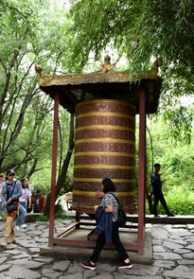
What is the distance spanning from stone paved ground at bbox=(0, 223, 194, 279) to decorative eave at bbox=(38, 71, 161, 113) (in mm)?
3100

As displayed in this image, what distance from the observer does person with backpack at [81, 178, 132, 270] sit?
6633 millimetres

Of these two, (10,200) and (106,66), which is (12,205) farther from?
(106,66)

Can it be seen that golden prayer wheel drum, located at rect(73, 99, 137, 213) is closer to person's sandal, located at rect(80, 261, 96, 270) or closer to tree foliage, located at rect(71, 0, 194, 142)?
person's sandal, located at rect(80, 261, 96, 270)

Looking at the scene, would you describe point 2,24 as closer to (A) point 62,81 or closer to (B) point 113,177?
(A) point 62,81

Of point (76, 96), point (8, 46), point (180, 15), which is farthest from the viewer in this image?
point (8, 46)

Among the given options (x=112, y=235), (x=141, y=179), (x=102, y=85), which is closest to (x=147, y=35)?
(x=102, y=85)

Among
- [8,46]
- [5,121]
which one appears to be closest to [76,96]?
[8,46]

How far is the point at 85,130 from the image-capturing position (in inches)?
304

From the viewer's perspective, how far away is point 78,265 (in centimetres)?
688

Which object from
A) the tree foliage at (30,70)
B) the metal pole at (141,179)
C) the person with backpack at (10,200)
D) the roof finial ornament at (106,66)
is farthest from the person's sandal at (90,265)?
the tree foliage at (30,70)

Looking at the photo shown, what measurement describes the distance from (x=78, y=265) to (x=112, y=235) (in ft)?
2.72

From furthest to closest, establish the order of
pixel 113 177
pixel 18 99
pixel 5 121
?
pixel 5 121
pixel 18 99
pixel 113 177

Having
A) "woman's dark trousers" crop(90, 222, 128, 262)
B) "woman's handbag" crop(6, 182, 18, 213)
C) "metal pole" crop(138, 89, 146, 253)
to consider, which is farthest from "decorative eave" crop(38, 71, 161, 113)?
"woman's dark trousers" crop(90, 222, 128, 262)

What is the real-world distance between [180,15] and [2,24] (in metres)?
4.18
